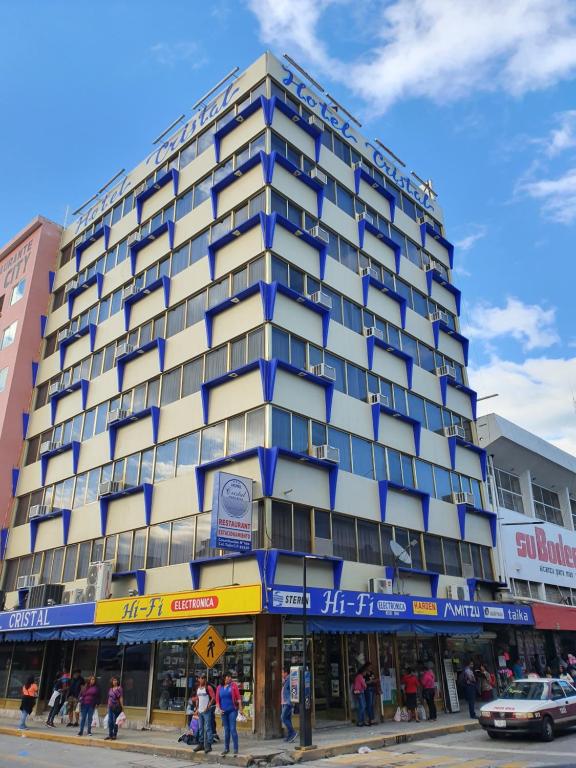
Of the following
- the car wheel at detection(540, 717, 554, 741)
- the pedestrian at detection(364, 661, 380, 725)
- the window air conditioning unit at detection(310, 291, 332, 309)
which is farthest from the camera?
the window air conditioning unit at detection(310, 291, 332, 309)

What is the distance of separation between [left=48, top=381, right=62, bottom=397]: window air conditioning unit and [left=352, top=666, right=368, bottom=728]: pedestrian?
874 inches

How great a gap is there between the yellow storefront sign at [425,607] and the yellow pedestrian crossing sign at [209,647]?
8983 mm

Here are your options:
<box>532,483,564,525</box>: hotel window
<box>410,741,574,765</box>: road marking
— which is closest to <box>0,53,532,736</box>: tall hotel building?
<box>410,741,574,765</box>: road marking

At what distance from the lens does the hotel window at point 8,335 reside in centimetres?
3767

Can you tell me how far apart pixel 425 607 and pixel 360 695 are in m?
4.35

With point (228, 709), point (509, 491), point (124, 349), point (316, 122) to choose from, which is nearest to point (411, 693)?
point (228, 709)

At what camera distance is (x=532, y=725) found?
640 inches

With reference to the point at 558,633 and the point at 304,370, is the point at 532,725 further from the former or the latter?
the point at 558,633

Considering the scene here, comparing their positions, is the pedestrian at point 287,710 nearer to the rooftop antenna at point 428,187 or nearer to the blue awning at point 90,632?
the blue awning at point 90,632

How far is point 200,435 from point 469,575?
14322 millimetres

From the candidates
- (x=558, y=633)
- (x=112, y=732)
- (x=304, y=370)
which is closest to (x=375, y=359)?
(x=304, y=370)

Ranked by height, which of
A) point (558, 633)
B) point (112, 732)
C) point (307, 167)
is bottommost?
point (112, 732)

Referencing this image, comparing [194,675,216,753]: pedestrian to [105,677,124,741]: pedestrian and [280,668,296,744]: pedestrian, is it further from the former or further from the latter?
[105,677,124,741]: pedestrian

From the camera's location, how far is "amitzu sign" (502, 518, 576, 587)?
32000mm
